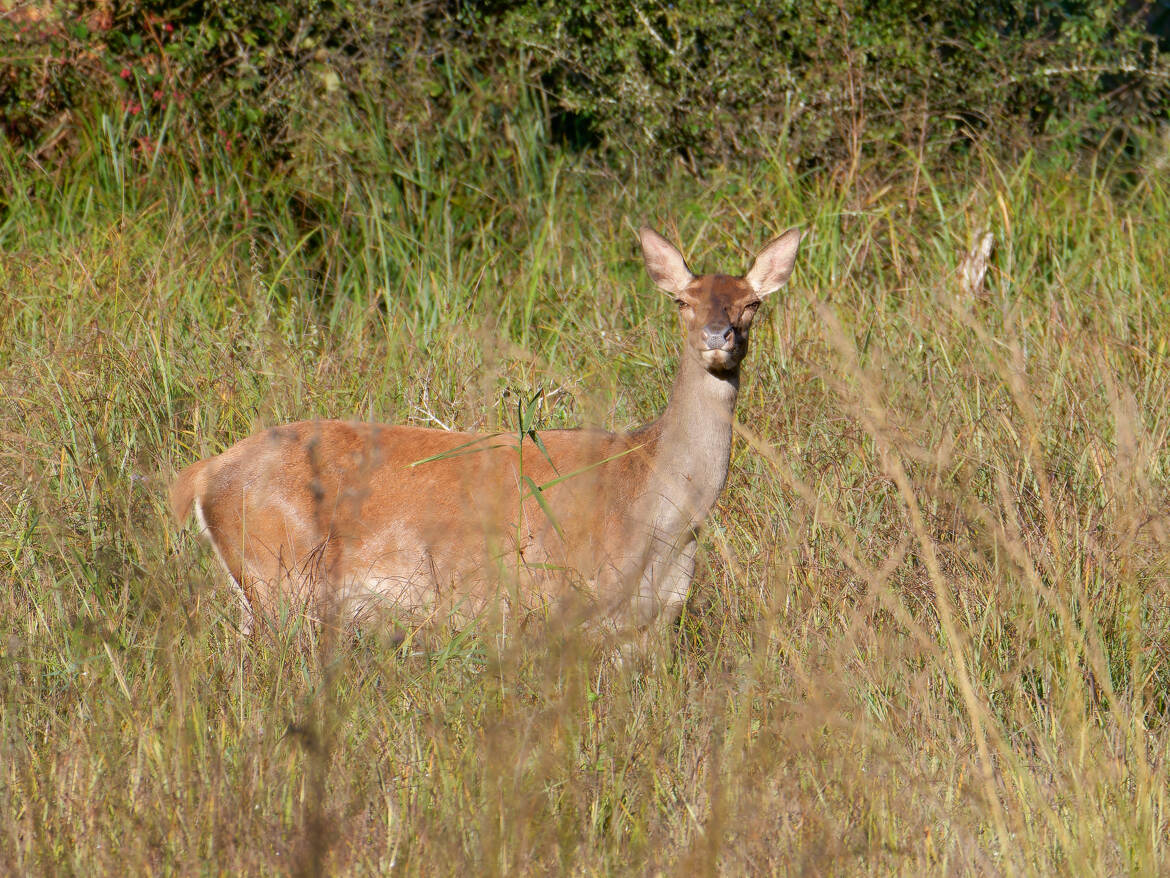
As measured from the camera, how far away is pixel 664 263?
15.0 feet

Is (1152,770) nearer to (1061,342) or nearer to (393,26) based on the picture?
(1061,342)

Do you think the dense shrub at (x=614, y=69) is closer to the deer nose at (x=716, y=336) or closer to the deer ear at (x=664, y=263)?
the deer ear at (x=664, y=263)

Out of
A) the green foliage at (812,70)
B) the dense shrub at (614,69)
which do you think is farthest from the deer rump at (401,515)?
the green foliage at (812,70)

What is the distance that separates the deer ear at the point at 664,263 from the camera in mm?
4512

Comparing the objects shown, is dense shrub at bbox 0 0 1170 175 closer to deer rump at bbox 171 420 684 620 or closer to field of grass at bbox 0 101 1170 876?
field of grass at bbox 0 101 1170 876

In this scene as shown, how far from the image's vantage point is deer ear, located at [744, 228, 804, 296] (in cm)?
451

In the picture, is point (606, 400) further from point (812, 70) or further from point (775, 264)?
point (812, 70)

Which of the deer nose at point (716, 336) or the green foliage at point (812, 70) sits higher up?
the deer nose at point (716, 336)

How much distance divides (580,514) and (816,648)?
33.7 inches

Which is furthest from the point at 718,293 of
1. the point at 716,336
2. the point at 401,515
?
the point at 401,515

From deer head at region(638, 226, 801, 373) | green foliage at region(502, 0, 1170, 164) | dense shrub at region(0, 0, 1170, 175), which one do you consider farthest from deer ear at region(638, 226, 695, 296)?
green foliage at region(502, 0, 1170, 164)

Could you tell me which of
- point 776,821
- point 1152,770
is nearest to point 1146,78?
point 1152,770

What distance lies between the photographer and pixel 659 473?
404 centimetres

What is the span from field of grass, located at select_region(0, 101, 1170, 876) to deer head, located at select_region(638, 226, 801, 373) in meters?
0.24
